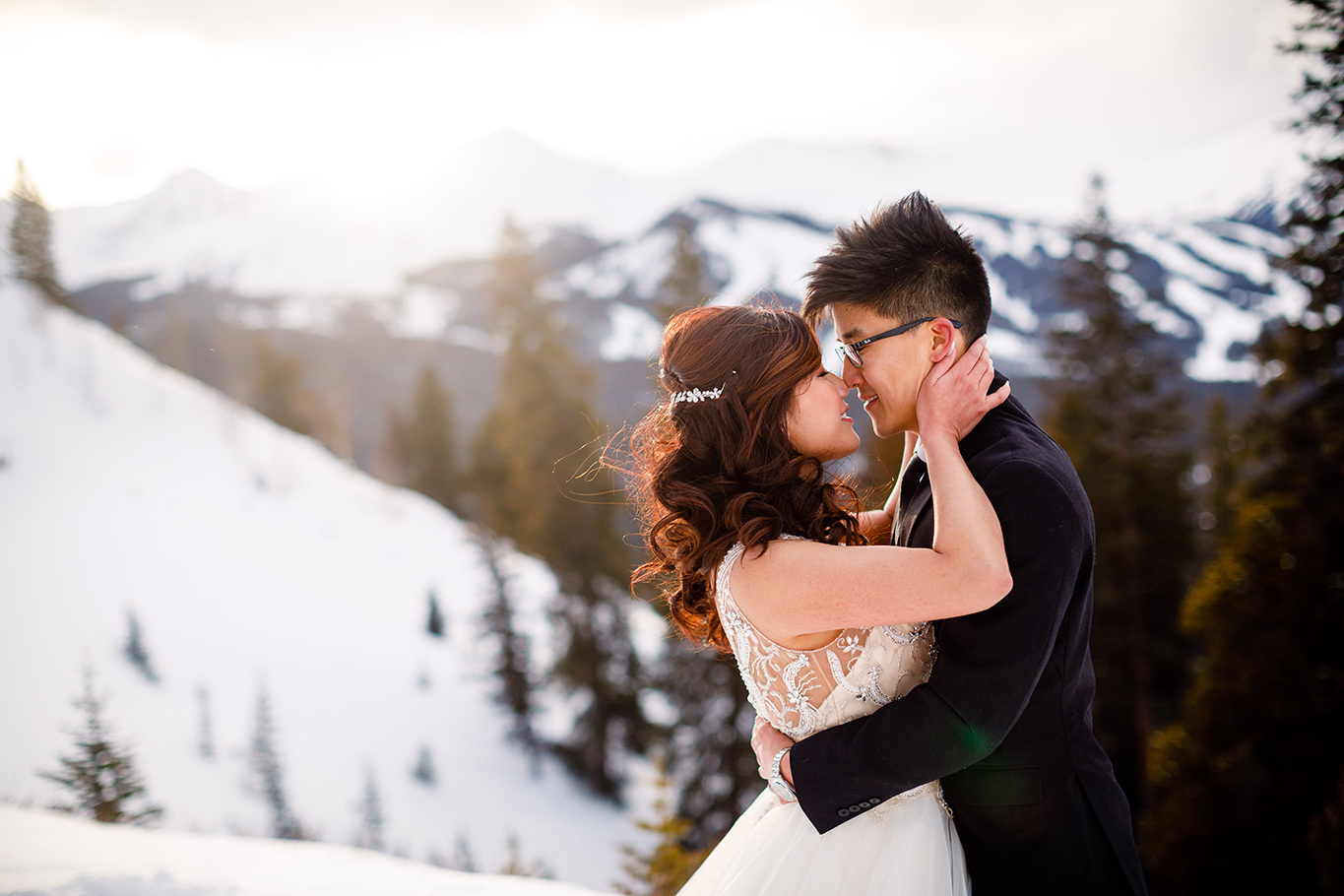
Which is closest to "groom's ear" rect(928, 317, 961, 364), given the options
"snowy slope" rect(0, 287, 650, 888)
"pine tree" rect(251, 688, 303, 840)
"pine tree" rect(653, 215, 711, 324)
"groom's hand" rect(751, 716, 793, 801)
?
"groom's hand" rect(751, 716, 793, 801)

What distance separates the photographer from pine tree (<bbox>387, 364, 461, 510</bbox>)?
41.8 m

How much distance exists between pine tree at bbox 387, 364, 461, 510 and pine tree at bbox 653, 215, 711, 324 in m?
29.1

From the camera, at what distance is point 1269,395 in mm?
9477

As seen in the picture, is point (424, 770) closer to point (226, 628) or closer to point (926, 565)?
point (226, 628)

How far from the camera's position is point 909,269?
2.40 metres

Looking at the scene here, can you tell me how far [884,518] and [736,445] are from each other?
1036 mm

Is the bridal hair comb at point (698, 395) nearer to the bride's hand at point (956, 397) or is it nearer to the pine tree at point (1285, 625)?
the bride's hand at point (956, 397)

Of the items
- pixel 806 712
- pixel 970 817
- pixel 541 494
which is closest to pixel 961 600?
pixel 806 712

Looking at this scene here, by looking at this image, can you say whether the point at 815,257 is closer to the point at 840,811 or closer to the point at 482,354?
the point at 840,811

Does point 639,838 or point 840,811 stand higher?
point 840,811

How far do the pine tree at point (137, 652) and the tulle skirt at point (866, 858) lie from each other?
56.6ft

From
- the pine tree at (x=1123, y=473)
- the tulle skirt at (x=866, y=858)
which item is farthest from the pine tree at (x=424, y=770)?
the tulle skirt at (x=866, y=858)

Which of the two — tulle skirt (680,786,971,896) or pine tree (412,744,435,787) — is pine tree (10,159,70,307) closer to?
pine tree (412,744,435,787)

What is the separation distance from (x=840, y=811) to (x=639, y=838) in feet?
60.8
